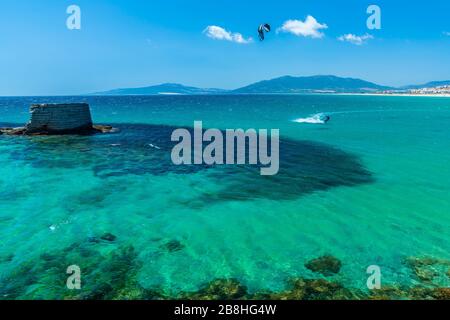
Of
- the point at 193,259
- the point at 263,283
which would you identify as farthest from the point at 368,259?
the point at 193,259

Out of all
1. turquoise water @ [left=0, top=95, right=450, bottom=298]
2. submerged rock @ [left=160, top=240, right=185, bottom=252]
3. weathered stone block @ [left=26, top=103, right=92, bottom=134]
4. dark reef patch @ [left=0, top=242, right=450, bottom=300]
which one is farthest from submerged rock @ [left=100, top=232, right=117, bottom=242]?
weathered stone block @ [left=26, top=103, right=92, bottom=134]

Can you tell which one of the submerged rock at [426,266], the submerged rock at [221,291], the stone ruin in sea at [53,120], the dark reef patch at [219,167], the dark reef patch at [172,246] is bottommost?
the submerged rock at [221,291]

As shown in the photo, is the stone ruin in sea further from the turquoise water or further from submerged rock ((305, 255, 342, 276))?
submerged rock ((305, 255, 342, 276))

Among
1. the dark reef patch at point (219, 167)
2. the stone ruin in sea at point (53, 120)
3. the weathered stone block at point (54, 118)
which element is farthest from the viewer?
the stone ruin in sea at point (53, 120)

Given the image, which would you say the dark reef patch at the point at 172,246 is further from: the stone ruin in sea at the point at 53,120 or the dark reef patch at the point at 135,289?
the stone ruin in sea at the point at 53,120

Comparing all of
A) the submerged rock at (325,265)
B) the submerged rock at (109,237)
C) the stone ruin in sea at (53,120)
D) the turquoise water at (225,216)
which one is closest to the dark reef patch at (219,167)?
the turquoise water at (225,216)

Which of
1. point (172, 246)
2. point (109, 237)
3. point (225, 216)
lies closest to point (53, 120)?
point (109, 237)
